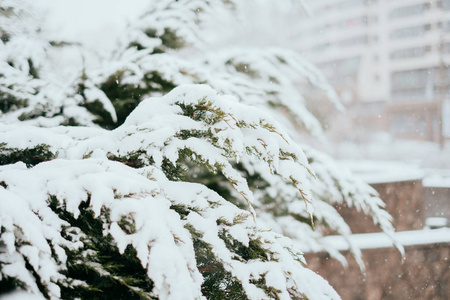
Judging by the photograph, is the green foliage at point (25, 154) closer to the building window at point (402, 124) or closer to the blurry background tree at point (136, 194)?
the blurry background tree at point (136, 194)

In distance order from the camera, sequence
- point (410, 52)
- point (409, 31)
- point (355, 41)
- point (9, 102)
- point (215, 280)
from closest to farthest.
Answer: point (215, 280), point (9, 102), point (409, 31), point (410, 52), point (355, 41)

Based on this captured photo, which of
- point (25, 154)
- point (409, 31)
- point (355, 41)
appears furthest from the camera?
point (355, 41)

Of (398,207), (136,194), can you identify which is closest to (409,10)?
(398,207)

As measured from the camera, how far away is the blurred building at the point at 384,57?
97.0 ft

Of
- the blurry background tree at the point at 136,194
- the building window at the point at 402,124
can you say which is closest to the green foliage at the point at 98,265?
the blurry background tree at the point at 136,194

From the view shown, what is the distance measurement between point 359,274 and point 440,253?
3.04 feet

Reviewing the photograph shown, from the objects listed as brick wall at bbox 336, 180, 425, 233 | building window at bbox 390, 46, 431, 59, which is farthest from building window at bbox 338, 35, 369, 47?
brick wall at bbox 336, 180, 425, 233

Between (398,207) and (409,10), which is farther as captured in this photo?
(409,10)

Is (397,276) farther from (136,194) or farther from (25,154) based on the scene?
(25,154)

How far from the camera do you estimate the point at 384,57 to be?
3247 cm

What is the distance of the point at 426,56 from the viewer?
3025 centimetres

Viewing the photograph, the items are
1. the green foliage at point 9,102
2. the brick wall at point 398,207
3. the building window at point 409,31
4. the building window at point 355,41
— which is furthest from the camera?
the building window at point 355,41

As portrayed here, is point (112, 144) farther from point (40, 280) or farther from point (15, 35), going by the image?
point (15, 35)

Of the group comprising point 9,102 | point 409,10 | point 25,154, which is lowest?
point 25,154
